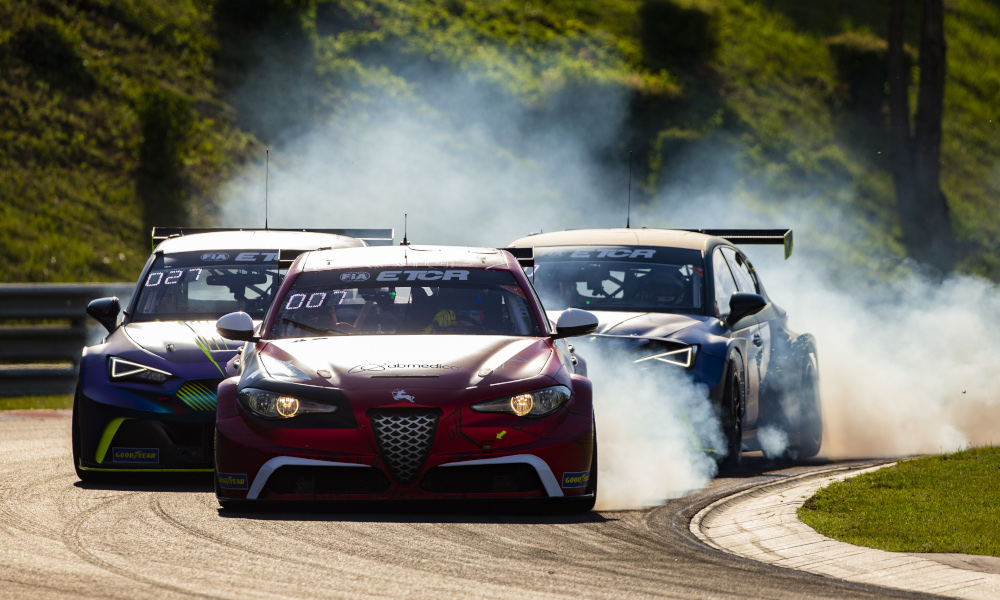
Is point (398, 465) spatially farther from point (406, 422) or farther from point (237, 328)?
point (237, 328)

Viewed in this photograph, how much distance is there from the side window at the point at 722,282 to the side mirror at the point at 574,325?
105 inches

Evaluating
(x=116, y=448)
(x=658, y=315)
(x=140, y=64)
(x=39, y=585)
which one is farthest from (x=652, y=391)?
(x=140, y=64)

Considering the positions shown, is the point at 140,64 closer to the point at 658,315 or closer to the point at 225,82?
the point at 225,82

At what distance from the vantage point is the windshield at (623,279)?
10.4 meters

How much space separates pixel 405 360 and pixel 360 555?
1.31 m

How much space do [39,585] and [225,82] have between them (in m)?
25.4

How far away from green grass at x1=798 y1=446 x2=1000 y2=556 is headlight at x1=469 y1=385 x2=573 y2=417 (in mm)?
1474

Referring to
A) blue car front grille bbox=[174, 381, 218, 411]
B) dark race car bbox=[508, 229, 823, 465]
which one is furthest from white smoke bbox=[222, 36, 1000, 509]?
blue car front grille bbox=[174, 381, 218, 411]

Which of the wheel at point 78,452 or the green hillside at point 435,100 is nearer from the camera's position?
the wheel at point 78,452

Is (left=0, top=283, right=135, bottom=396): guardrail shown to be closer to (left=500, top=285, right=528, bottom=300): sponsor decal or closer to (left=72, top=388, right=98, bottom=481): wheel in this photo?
(left=72, top=388, right=98, bottom=481): wheel

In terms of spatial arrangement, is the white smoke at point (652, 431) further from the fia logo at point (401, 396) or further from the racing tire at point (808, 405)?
the racing tire at point (808, 405)

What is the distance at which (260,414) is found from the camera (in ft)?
23.1

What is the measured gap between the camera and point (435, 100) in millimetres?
33469

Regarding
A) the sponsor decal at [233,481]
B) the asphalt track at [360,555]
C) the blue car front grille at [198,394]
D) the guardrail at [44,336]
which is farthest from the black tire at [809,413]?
the guardrail at [44,336]
